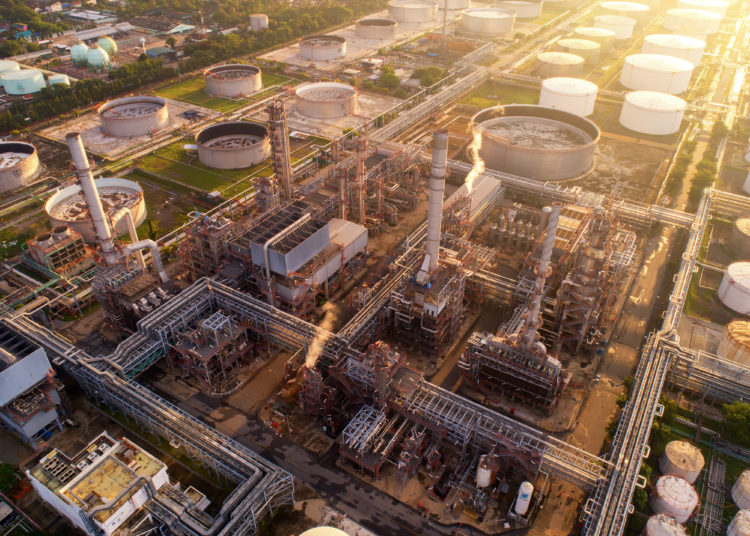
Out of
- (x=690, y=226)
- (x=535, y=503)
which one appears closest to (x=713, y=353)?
(x=690, y=226)

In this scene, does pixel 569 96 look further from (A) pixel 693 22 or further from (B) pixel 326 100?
(A) pixel 693 22

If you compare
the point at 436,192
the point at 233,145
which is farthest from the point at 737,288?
the point at 233,145

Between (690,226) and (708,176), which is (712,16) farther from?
(690,226)

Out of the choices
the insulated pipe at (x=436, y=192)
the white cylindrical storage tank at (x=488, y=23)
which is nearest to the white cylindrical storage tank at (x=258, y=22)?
the white cylindrical storage tank at (x=488, y=23)

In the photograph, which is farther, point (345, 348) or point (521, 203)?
point (521, 203)

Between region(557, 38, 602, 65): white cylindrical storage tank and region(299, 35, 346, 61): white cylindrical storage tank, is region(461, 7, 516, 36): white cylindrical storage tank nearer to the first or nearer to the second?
region(557, 38, 602, 65): white cylindrical storage tank
